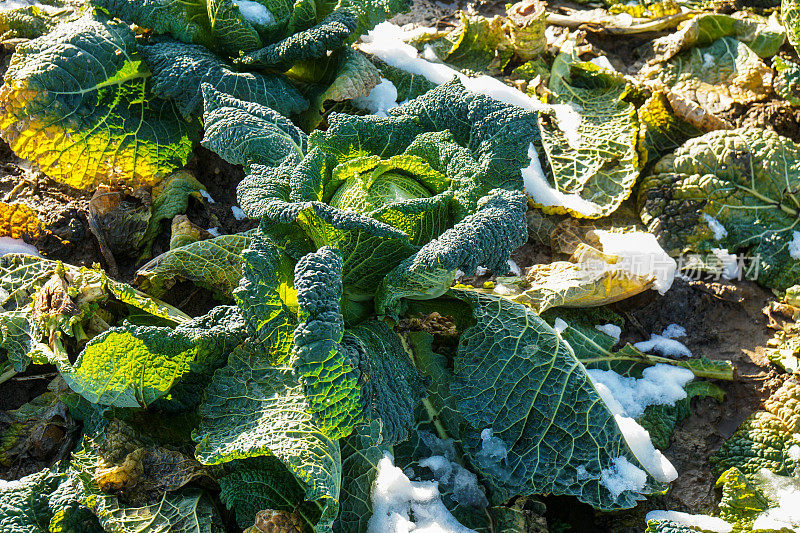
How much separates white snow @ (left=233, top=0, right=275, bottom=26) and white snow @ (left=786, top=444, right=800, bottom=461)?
2944 millimetres

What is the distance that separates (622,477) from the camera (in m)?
2.41

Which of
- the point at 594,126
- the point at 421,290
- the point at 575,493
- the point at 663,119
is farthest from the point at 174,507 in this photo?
the point at 663,119

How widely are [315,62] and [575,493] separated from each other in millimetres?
2400

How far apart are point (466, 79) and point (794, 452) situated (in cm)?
240

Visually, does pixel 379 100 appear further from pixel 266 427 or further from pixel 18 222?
pixel 266 427

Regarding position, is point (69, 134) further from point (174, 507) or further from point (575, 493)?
point (575, 493)

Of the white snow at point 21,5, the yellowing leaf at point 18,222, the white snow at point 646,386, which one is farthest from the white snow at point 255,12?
the white snow at point 646,386

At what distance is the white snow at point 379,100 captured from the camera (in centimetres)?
350

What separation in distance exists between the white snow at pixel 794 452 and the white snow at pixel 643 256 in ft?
2.72

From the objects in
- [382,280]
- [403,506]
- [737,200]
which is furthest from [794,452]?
[382,280]

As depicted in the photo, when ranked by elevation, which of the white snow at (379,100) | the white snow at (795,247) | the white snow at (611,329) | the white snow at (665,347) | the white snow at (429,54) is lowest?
the white snow at (665,347)

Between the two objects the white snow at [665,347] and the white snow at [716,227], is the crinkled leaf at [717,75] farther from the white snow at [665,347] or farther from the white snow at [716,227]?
the white snow at [665,347]

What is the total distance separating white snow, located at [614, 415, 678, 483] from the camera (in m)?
2.49

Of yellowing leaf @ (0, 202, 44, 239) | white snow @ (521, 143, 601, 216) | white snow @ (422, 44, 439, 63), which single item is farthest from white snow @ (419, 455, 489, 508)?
white snow @ (422, 44, 439, 63)
